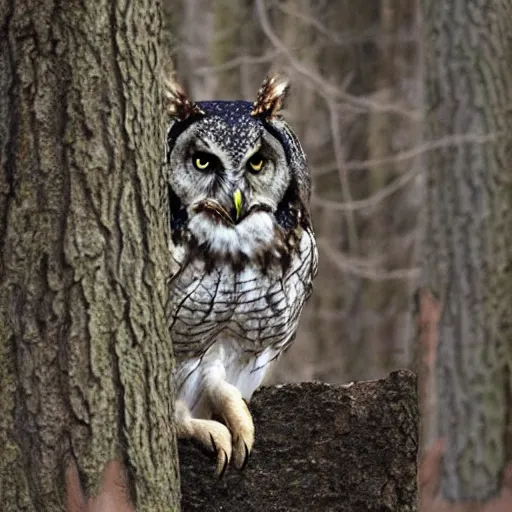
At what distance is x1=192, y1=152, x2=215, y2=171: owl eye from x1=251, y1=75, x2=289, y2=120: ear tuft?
0.23m

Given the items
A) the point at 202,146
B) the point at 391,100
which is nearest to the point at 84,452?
the point at 202,146

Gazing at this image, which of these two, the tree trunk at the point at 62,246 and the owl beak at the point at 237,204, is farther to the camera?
the owl beak at the point at 237,204

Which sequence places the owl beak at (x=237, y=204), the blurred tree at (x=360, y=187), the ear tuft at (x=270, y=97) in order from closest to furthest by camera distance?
the owl beak at (x=237, y=204) → the ear tuft at (x=270, y=97) → the blurred tree at (x=360, y=187)

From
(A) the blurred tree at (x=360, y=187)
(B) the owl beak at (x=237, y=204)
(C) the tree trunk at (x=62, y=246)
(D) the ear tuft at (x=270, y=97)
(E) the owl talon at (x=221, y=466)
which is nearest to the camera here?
(C) the tree trunk at (x=62, y=246)

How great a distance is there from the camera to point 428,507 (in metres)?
5.82

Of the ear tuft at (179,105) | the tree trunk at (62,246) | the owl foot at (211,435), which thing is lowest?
the owl foot at (211,435)

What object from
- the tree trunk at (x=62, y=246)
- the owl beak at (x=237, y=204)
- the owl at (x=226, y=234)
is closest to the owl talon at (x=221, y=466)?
the owl at (x=226, y=234)

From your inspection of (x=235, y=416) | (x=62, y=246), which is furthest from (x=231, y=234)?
(x=62, y=246)

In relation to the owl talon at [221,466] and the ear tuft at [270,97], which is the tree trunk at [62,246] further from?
the ear tuft at [270,97]

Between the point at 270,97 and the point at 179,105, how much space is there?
0.27 metres

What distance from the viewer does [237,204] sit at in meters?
3.22

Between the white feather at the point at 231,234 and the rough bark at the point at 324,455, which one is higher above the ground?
the white feather at the point at 231,234

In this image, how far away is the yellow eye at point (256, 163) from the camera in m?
3.29

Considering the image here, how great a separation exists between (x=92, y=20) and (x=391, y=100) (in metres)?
8.62
